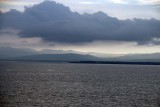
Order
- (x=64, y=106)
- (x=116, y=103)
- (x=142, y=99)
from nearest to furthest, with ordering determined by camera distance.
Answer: (x=64, y=106) < (x=116, y=103) < (x=142, y=99)

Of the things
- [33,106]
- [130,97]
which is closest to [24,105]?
[33,106]

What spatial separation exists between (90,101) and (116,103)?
5660 millimetres

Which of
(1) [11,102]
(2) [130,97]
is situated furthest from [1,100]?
(2) [130,97]

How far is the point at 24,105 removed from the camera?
67.7 meters

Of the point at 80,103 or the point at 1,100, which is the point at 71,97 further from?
the point at 1,100

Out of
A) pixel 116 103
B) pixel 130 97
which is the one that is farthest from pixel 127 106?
pixel 130 97

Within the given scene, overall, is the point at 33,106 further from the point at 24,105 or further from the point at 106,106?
the point at 106,106

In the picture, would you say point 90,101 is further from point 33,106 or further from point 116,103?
point 33,106

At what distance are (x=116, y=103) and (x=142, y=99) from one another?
10085 millimetres

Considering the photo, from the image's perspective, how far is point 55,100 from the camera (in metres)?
75.9

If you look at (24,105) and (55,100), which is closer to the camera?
(24,105)

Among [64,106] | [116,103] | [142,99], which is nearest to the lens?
[64,106]

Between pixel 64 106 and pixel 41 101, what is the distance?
8645 millimetres

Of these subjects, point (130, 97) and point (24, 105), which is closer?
point (24, 105)
